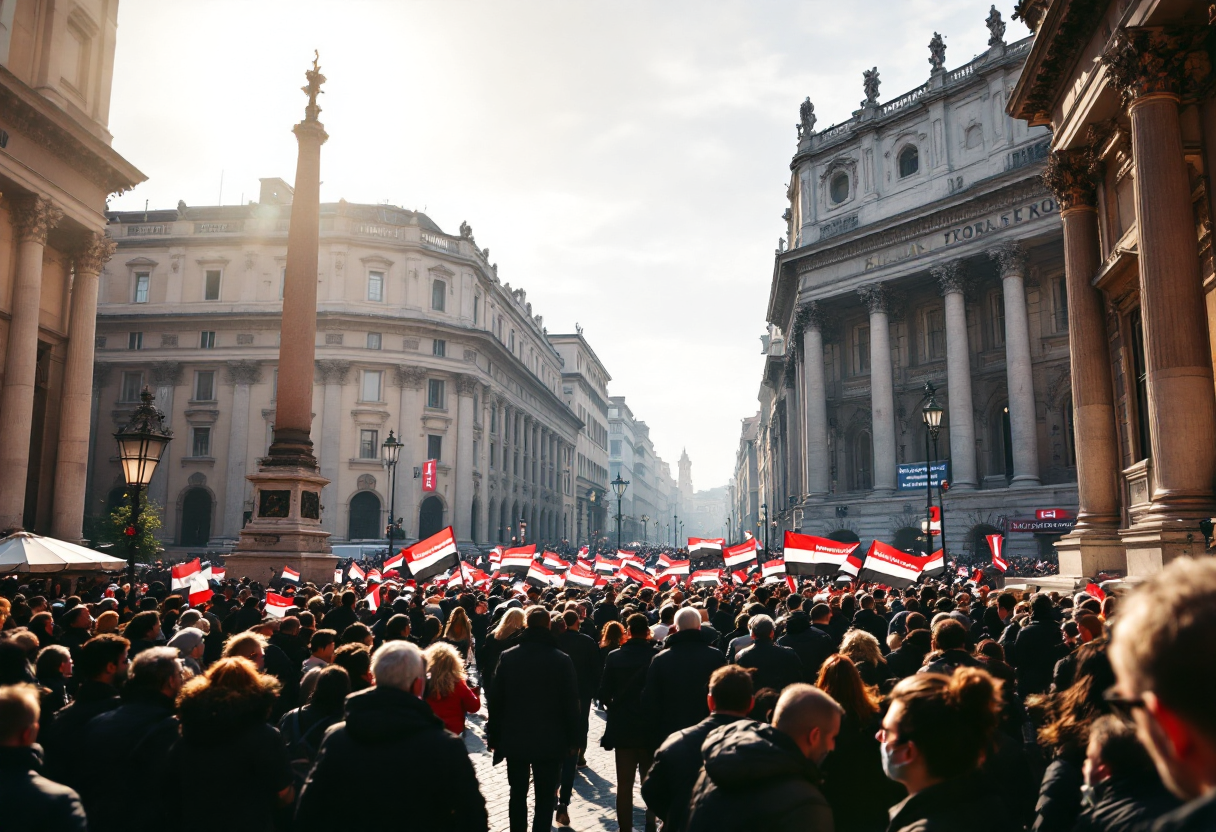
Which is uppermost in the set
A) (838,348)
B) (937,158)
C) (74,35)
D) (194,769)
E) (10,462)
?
(937,158)

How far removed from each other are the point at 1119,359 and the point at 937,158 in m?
33.5

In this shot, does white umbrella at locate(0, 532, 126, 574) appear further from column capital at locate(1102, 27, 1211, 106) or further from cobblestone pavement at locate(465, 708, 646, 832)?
column capital at locate(1102, 27, 1211, 106)

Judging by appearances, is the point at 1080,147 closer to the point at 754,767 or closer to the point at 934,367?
the point at 754,767

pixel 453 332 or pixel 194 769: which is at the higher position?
pixel 453 332

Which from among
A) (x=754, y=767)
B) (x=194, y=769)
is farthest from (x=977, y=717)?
(x=194, y=769)

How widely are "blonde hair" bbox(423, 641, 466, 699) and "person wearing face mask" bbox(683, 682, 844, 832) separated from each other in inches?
124

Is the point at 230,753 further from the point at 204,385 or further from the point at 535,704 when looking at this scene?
the point at 204,385

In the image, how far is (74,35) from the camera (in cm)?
3006

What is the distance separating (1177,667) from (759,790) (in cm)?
228

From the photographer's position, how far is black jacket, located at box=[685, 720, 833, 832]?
3.67 m

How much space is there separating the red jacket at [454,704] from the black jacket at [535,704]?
0.54 metres

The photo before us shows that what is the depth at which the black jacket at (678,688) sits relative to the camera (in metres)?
7.36

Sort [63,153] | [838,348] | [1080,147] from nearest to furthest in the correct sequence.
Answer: [1080,147], [63,153], [838,348]

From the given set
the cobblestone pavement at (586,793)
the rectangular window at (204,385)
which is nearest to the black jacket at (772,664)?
the cobblestone pavement at (586,793)
